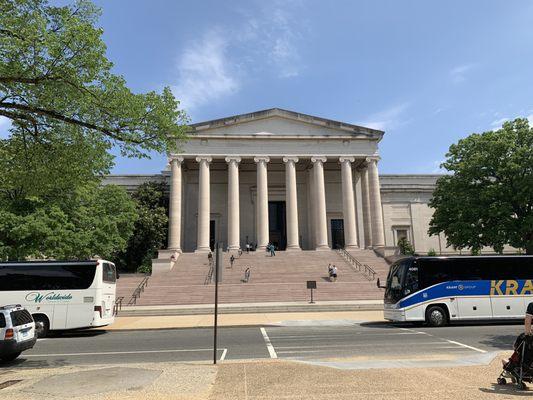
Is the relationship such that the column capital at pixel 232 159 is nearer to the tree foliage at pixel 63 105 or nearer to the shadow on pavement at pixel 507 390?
the tree foliage at pixel 63 105

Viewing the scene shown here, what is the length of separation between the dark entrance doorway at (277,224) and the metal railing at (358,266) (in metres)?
10.5

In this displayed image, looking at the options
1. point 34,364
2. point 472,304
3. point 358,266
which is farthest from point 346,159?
point 34,364

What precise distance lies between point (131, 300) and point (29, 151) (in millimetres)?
17342

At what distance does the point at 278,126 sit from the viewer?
152 feet

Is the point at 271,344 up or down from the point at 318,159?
down

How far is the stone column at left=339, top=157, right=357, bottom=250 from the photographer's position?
43.9m

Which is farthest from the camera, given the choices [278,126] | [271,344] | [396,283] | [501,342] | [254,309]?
[278,126]

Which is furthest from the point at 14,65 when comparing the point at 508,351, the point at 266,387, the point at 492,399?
the point at 508,351

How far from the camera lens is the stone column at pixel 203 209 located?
42719mm

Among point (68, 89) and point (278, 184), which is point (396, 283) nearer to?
point (68, 89)

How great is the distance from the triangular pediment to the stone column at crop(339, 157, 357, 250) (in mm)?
3512

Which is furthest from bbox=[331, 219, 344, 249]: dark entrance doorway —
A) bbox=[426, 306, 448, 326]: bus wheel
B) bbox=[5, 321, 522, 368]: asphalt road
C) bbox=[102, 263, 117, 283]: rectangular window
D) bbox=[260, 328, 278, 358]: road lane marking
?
bbox=[260, 328, 278, 358]: road lane marking

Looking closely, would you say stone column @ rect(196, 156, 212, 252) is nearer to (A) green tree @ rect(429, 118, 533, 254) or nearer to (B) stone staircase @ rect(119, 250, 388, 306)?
(B) stone staircase @ rect(119, 250, 388, 306)

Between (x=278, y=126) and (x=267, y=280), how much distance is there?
19.7m
